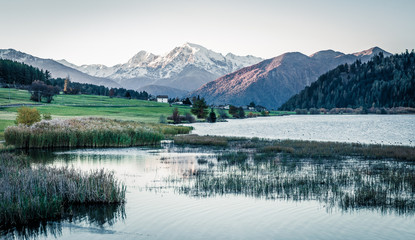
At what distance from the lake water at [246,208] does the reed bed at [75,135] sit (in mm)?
21758

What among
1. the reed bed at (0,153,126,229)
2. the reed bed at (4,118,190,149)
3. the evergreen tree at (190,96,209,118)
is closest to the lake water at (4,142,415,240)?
the reed bed at (0,153,126,229)

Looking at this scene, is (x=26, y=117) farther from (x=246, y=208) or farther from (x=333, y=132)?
(x=333, y=132)

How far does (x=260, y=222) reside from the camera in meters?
18.3

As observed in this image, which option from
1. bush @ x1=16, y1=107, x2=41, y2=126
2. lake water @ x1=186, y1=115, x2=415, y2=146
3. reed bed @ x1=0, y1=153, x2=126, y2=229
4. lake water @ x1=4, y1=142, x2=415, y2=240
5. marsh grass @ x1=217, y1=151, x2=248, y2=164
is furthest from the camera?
lake water @ x1=186, y1=115, x2=415, y2=146

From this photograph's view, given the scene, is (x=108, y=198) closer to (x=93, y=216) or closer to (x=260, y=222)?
(x=93, y=216)

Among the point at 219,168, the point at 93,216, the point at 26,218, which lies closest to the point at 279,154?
the point at 219,168

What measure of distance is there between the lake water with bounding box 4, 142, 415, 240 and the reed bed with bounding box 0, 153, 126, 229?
100 cm

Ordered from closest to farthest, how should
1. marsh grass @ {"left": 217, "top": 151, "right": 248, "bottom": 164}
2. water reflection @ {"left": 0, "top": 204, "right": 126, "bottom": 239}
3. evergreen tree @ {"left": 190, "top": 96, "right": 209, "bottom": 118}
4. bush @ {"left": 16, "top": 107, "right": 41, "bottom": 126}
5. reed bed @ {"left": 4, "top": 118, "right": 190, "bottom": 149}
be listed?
1. water reflection @ {"left": 0, "top": 204, "right": 126, "bottom": 239}
2. marsh grass @ {"left": 217, "top": 151, "right": 248, "bottom": 164}
3. reed bed @ {"left": 4, "top": 118, "right": 190, "bottom": 149}
4. bush @ {"left": 16, "top": 107, "right": 41, "bottom": 126}
5. evergreen tree @ {"left": 190, "top": 96, "right": 209, "bottom": 118}

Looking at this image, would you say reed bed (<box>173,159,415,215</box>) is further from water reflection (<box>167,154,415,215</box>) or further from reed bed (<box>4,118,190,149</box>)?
reed bed (<box>4,118,190,149</box>)

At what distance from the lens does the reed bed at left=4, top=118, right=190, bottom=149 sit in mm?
50156

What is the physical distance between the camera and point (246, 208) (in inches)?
814

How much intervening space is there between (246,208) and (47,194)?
1085cm

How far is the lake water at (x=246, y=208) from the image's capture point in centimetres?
1675

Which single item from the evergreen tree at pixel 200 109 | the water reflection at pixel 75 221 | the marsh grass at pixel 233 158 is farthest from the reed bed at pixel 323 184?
the evergreen tree at pixel 200 109
